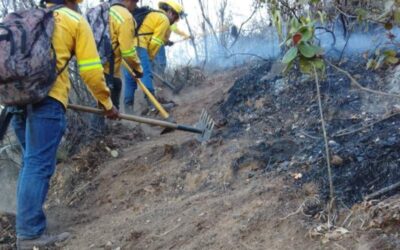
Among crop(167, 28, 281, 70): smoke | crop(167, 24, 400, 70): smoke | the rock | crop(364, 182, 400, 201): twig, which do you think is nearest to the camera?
crop(364, 182, 400, 201): twig

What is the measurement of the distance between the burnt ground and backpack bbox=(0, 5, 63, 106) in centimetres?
113

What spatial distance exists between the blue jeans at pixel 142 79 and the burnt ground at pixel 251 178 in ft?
2.07

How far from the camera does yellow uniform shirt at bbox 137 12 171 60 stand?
7031mm

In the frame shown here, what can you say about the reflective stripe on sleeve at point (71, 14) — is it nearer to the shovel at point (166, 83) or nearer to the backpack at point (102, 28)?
the backpack at point (102, 28)

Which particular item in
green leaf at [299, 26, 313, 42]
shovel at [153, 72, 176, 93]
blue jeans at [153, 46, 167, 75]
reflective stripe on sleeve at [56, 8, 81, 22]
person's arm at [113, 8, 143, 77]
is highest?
reflective stripe on sleeve at [56, 8, 81, 22]

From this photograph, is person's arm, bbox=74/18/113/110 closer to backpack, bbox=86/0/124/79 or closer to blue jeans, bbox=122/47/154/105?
backpack, bbox=86/0/124/79

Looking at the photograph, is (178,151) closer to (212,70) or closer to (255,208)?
(255,208)

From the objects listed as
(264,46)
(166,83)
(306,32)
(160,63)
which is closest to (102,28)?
(166,83)

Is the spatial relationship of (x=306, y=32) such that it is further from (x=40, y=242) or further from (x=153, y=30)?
(x=153, y=30)

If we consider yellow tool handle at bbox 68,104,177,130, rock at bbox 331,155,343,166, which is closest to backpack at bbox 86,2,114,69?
yellow tool handle at bbox 68,104,177,130

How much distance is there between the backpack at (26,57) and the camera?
3389mm

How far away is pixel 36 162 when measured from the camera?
3574 millimetres

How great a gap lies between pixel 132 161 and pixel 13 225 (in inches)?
54.5

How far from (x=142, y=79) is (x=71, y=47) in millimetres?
3289
